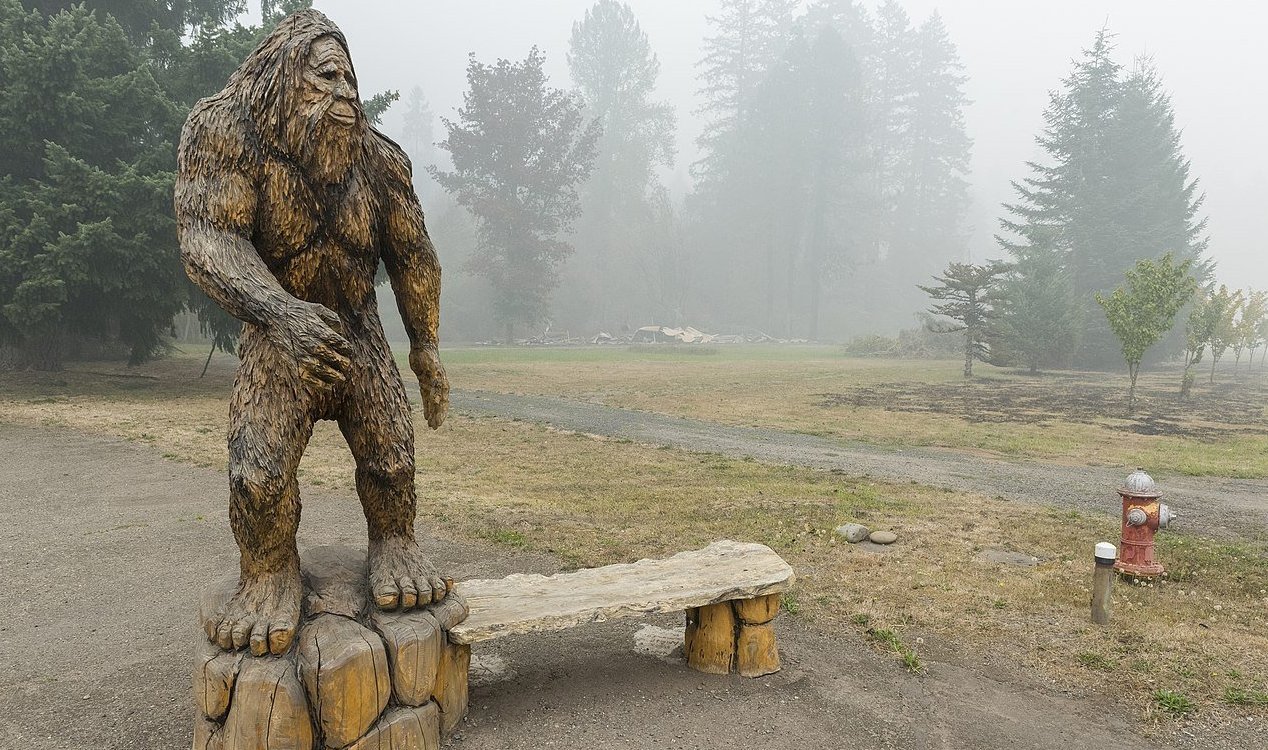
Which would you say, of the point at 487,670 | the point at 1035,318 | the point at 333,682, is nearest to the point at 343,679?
the point at 333,682

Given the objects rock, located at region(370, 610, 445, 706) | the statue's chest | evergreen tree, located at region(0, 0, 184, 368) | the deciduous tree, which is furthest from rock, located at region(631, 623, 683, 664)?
the deciduous tree

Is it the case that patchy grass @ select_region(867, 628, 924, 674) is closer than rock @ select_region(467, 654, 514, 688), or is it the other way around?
rock @ select_region(467, 654, 514, 688)

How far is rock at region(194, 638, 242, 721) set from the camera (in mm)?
2469

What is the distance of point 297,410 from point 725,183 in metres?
50.5

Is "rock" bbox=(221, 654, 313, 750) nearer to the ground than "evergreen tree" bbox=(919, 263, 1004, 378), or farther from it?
nearer to the ground

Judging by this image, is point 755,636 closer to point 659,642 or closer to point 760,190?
point 659,642

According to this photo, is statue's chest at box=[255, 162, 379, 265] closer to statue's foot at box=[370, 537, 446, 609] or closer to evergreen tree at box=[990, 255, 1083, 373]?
statue's foot at box=[370, 537, 446, 609]

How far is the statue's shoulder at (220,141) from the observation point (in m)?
2.65

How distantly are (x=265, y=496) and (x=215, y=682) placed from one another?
62 centimetres

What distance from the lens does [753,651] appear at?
11.6 feet

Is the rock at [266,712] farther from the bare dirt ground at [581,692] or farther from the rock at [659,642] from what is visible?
the rock at [659,642]

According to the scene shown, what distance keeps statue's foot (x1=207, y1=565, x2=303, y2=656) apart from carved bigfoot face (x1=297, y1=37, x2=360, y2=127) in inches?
65.5

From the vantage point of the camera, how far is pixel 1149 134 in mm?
29781

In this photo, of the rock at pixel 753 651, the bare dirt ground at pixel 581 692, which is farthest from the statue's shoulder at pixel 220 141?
the rock at pixel 753 651
